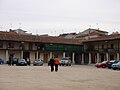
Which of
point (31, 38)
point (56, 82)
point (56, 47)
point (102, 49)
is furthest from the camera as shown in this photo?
point (56, 47)

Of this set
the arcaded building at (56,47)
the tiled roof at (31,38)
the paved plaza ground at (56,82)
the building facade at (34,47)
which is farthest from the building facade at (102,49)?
the paved plaza ground at (56,82)

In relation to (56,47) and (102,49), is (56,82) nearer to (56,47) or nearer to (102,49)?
(102,49)

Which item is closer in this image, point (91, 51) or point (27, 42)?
point (27, 42)

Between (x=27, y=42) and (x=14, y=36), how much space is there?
3340mm

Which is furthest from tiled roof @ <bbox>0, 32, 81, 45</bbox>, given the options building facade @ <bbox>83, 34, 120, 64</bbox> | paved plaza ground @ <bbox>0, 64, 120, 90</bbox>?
paved plaza ground @ <bbox>0, 64, 120, 90</bbox>

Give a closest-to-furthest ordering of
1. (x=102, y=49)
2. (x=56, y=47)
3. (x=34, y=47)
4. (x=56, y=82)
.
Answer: (x=56, y=82) → (x=102, y=49) → (x=34, y=47) → (x=56, y=47)

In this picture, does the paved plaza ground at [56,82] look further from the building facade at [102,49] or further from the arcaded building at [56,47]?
the building facade at [102,49]

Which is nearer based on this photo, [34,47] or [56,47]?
[34,47]

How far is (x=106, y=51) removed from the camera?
61500mm

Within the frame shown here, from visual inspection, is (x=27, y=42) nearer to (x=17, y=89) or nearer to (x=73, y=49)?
(x=73, y=49)

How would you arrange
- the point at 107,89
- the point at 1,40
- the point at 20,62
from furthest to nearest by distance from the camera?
the point at 1,40 → the point at 20,62 → the point at 107,89

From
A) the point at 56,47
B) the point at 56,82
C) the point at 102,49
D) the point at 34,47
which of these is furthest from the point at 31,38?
the point at 56,82

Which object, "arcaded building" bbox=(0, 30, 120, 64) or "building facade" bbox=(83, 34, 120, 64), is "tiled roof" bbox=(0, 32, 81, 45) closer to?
"arcaded building" bbox=(0, 30, 120, 64)

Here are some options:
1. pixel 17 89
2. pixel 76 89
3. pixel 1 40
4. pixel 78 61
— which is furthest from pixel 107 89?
pixel 78 61
